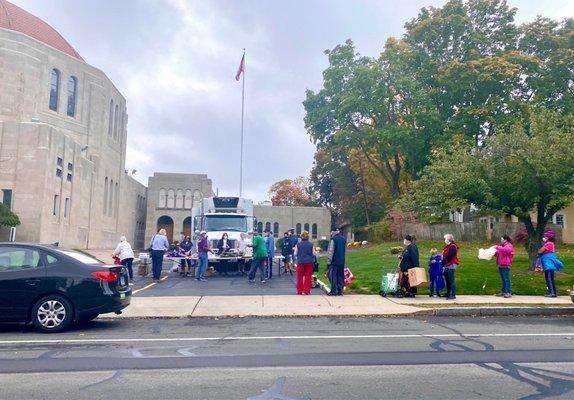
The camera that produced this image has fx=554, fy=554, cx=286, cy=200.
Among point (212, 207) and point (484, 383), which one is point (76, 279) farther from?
point (212, 207)

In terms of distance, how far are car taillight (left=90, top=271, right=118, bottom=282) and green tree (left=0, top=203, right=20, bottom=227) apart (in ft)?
94.9

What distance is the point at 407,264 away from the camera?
584 inches

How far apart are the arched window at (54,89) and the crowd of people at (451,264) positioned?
40081 mm

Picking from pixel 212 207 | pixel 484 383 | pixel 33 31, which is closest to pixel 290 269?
pixel 212 207

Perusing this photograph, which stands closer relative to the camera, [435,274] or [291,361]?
[291,361]

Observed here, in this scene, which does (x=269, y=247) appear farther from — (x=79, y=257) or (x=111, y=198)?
(x=111, y=198)

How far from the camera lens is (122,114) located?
61.6 meters

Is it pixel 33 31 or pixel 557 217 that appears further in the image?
pixel 33 31

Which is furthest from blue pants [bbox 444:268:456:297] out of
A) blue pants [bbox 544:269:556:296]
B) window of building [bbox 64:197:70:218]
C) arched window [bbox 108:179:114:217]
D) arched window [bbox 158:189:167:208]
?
arched window [bbox 158:189:167:208]

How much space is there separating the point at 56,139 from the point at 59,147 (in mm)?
891

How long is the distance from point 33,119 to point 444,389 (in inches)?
1679

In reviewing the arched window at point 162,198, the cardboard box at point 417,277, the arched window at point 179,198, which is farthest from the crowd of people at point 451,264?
the arched window at point 162,198

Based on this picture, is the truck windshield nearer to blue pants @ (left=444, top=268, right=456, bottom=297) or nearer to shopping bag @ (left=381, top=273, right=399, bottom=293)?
shopping bag @ (left=381, top=273, right=399, bottom=293)

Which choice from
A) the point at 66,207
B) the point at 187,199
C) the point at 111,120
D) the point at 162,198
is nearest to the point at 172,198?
the point at 162,198
